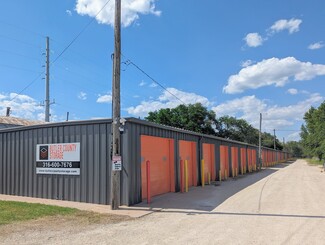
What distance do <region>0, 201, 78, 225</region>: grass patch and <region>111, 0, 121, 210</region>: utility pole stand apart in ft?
4.15

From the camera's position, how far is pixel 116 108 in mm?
10898

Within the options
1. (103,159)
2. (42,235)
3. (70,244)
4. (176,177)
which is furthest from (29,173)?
(70,244)

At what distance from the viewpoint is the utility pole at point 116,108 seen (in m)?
10.8

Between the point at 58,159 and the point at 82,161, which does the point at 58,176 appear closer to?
the point at 58,159

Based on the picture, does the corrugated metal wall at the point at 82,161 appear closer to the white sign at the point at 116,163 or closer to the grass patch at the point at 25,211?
the white sign at the point at 116,163

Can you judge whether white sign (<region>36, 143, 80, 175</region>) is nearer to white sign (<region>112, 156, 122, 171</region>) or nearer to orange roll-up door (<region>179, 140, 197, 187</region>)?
white sign (<region>112, 156, 122, 171</region>)

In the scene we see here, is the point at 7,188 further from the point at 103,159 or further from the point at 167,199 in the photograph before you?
the point at 167,199

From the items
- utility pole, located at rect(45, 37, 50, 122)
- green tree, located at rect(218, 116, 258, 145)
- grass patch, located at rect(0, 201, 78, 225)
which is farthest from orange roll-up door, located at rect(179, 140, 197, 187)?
green tree, located at rect(218, 116, 258, 145)

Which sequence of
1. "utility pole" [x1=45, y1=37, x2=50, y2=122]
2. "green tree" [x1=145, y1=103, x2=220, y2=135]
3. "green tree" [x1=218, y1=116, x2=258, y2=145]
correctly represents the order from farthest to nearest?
"green tree" [x1=218, y1=116, x2=258, y2=145], "green tree" [x1=145, y1=103, x2=220, y2=135], "utility pole" [x1=45, y1=37, x2=50, y2=122]

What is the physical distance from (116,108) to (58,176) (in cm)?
428

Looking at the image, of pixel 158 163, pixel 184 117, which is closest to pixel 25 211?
pixel 158 163

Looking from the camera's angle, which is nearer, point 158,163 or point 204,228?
point 204,228

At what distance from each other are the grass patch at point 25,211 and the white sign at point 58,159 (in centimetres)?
192

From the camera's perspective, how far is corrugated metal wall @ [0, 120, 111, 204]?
12203mm
